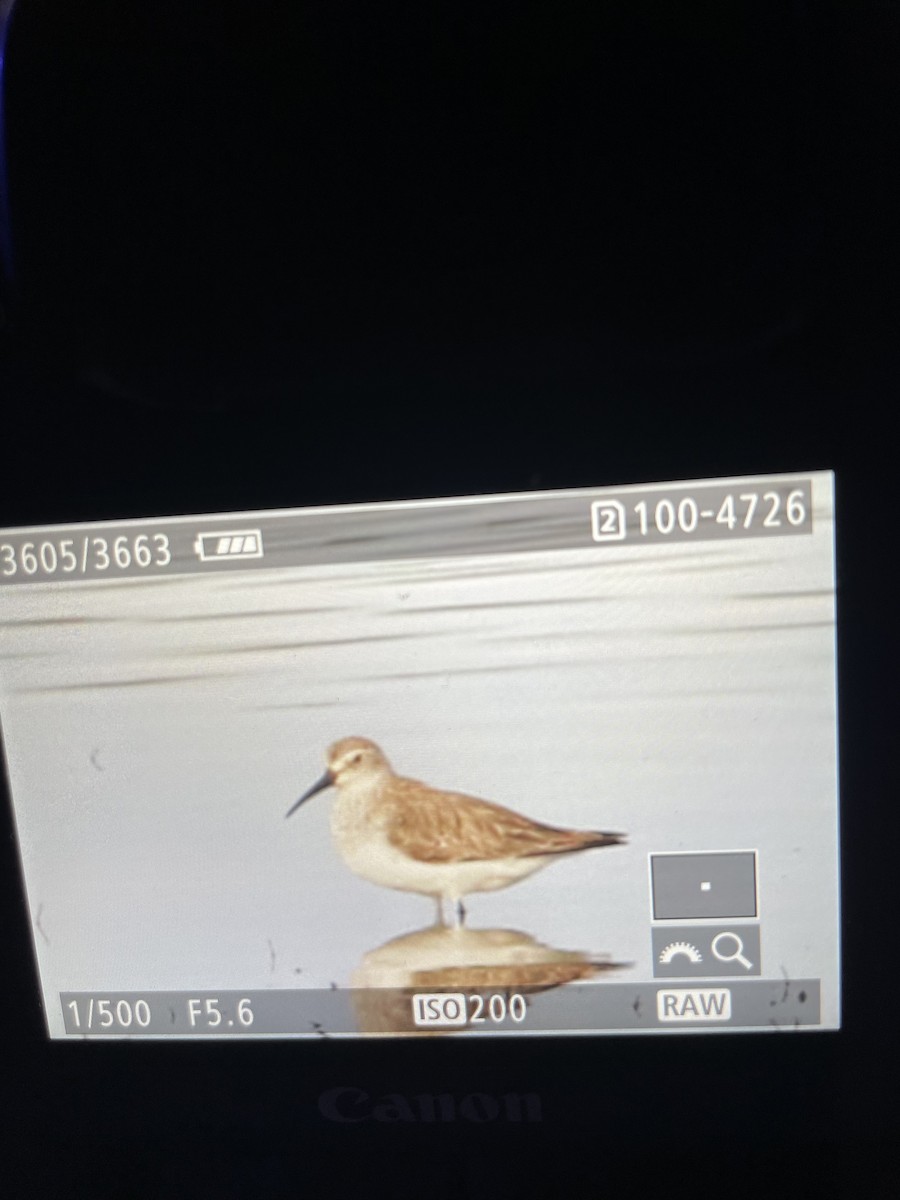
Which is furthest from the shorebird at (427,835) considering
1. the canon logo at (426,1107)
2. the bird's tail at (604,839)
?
the canon logo at (426,1107)

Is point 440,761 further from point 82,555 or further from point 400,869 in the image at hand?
point 82,555

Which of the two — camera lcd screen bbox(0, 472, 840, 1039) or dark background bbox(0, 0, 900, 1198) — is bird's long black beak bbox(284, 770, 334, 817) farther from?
dark background bbox(0, 0, 900, 1198)

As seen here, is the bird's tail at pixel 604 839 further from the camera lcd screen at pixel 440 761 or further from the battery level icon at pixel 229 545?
the battery level icon at pixel 229 545

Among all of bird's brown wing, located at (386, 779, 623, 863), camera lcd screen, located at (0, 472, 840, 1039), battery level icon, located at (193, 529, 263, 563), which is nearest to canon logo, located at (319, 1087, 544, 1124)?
camera lcd screen, located at (0, 472, 840, 1039)

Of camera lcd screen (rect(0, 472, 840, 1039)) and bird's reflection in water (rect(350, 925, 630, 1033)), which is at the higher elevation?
camera lcd screen (rect(0, 472, 840, 1039))

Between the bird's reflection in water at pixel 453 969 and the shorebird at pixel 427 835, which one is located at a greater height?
the shorebird at pixel 427 835

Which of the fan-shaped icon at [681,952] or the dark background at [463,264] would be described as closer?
the dark background at [463,264]

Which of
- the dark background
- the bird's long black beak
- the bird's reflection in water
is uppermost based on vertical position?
the dark background

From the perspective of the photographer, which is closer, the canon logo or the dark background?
the dark background

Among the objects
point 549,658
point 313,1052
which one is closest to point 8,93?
point 549,658
